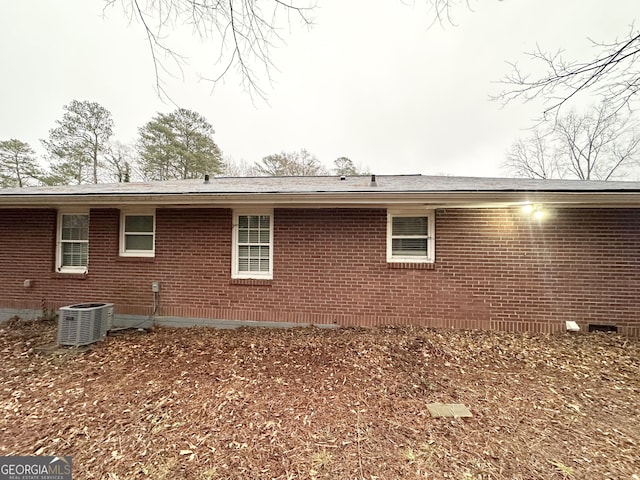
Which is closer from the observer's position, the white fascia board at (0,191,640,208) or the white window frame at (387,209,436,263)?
the white fascia board at (0,191,640,208)

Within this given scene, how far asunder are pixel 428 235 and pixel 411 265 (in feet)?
2.27

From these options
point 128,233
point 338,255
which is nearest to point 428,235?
point 338,255

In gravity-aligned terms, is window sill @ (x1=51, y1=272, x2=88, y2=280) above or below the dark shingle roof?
below

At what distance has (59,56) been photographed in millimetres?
3316

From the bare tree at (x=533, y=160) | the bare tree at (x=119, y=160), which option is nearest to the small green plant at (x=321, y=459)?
the bare tree at (x=119, y=160)

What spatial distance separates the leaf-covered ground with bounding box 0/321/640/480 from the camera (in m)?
2.11

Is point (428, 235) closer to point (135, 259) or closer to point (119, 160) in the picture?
point (135, 259)

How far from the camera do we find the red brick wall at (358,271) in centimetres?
467

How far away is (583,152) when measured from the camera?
1686 centimetres

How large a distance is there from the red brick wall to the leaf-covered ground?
54 centimetres

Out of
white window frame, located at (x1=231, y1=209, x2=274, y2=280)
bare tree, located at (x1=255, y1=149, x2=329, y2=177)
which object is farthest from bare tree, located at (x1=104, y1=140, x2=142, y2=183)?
white window frame, located at (x1=231, y1=209, x2=274, y2=280)

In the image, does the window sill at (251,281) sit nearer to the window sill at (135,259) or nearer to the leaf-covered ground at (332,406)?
the leaf-covered ground at (332,406)

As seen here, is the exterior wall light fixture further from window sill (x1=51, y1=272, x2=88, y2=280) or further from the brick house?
window sill (x1=51, y1=272, x2=88, y2=280)

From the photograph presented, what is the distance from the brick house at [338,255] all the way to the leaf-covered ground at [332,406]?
1.99 feet
